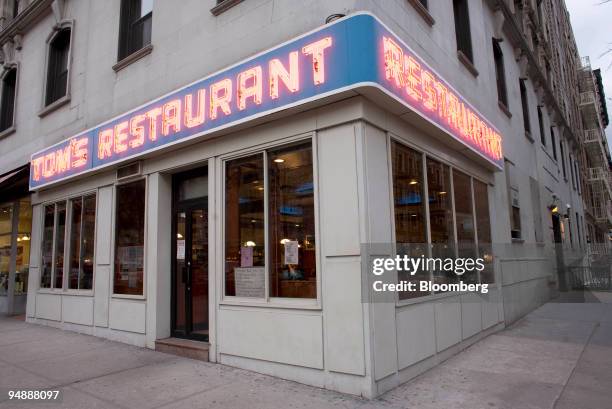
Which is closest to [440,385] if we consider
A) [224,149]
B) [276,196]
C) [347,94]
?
[276,196]

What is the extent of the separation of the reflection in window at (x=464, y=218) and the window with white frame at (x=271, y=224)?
3295mm

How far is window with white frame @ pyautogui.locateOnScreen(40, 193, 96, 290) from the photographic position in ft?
29.4

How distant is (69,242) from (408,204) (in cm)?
752

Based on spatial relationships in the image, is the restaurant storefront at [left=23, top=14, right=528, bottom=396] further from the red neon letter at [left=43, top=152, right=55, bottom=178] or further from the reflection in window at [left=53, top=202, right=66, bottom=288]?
the reflection in window at [left=53, top=202, right=66, bottom=288]

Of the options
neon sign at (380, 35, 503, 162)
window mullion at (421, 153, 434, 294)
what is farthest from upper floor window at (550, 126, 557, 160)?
window mullion at (421, 153, 434, 294)

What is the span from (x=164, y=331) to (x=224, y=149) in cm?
325

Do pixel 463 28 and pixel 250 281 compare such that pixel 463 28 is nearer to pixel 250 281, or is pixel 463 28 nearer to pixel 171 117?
pixel 171 117

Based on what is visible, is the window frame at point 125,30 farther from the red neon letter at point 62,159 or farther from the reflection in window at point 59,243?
the reflection in window at point 59,243

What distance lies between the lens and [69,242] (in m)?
9.47

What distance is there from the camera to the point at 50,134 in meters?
10.5

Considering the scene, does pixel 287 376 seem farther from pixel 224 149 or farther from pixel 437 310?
pixel 224 149

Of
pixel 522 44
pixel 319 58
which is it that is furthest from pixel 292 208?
pixel 522 44

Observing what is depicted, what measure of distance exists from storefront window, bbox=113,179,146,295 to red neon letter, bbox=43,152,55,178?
2.29 m

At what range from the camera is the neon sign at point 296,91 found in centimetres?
477
